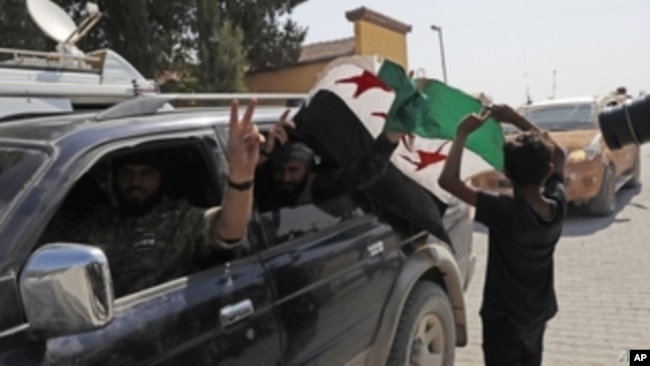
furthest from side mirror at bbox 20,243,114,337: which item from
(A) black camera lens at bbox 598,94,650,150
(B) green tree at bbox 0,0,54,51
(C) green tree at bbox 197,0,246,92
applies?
(C) green tree at bbox 197,0,246,92

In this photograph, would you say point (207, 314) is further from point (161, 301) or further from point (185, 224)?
point (185, 224)

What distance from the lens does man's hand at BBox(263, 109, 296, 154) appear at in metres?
2.72

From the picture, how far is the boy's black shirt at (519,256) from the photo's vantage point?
2689 mm

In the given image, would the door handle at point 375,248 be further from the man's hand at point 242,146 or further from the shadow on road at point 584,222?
the shadow on road at point 584,222

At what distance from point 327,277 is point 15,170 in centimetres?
129

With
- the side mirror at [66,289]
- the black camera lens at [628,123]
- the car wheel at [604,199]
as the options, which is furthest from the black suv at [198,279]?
the car wheel at [604,199]

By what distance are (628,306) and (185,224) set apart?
4174mm

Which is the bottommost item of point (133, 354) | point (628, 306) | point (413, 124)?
point (628, 306)

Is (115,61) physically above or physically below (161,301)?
above

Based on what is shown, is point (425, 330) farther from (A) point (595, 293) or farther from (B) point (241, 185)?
(A) point (595, 293)

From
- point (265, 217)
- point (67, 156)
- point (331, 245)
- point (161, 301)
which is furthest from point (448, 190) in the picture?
point (67, 156)

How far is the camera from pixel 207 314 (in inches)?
77.8

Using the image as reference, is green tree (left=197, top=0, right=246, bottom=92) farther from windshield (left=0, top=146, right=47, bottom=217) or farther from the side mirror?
the side mirror

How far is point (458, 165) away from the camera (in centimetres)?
277
